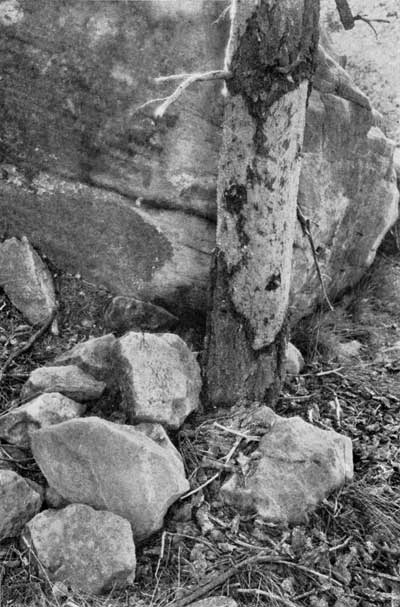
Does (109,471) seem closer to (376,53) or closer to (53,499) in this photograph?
(53,499)

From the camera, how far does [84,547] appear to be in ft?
8.84

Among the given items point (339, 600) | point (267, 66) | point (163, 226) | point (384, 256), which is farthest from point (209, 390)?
point (384, 256)

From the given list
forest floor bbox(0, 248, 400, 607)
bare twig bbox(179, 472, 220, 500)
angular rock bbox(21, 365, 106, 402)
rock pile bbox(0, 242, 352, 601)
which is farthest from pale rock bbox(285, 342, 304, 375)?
angular rock bbox(21, 365, 106, 402)

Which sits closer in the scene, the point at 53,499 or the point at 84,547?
the point at 84,547

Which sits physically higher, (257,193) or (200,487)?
(257,193)

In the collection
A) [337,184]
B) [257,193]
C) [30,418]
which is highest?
[257,193]

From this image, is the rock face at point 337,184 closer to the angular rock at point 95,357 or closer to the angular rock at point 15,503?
the angular rock at point 95,357

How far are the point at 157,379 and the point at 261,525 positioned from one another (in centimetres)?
79

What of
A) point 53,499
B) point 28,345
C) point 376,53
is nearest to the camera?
point 53,499

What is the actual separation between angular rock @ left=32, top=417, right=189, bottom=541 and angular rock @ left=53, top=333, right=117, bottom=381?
19.9 inches

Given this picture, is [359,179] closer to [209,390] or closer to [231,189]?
[231,189]

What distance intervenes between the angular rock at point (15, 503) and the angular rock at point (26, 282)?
1131 mm

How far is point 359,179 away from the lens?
450cm

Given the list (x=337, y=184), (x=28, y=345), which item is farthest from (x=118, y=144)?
(x=337, y=184)
